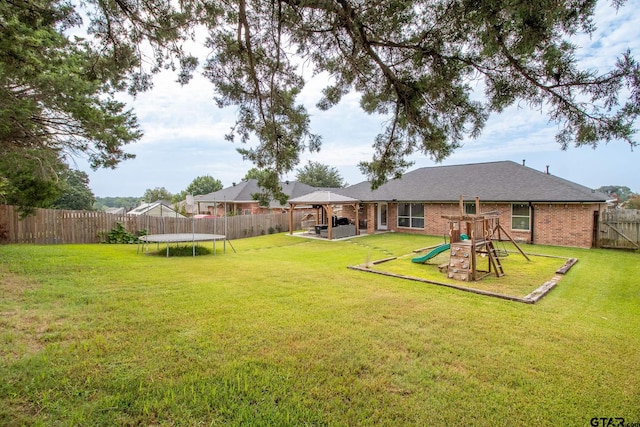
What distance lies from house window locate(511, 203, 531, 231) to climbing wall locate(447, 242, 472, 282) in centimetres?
940

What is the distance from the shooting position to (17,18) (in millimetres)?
4855

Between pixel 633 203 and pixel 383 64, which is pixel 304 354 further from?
pixel 633 203

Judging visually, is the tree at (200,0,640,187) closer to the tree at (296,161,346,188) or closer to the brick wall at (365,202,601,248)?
the brick wall at (365,202,601,248)

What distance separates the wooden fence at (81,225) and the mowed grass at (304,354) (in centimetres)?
687

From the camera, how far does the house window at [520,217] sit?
1530 centimetres

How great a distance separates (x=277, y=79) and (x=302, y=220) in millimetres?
17791

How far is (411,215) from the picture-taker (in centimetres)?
1962

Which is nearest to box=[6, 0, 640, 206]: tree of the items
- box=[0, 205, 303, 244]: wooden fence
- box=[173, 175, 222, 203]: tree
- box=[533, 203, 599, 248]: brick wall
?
box=[0, 205, 303, 244]: wooden fence

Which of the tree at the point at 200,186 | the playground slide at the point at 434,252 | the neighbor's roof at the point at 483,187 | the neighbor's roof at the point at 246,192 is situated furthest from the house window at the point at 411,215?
the tree at the point at 200,186

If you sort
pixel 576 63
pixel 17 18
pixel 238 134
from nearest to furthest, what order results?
1. pixel 576 63
2. pixel 17 18
3. pixel 238 134

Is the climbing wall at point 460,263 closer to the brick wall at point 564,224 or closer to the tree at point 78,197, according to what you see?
the brick wall at point 564,224

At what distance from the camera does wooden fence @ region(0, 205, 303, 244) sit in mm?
12031

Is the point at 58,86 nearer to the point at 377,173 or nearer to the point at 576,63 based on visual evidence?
the point at 377,173

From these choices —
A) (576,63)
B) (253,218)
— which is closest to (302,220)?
(253,218)
